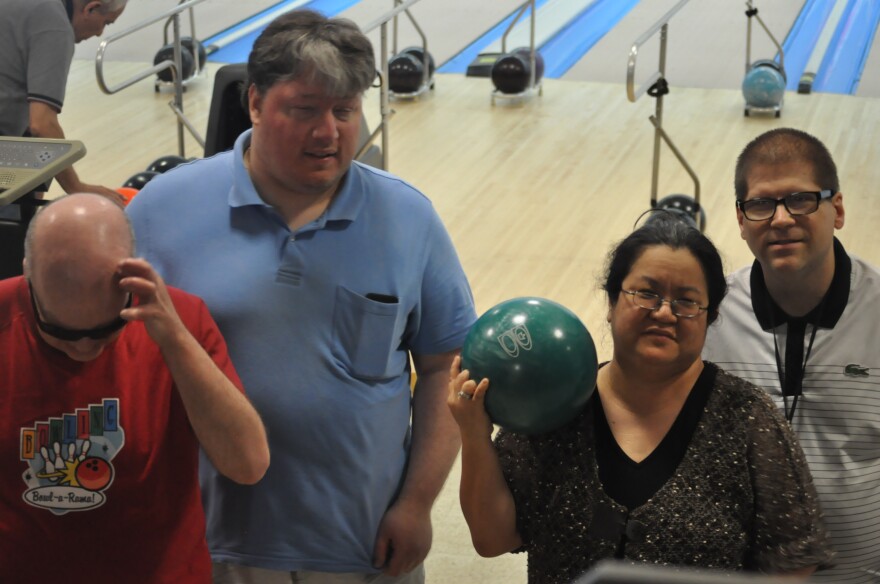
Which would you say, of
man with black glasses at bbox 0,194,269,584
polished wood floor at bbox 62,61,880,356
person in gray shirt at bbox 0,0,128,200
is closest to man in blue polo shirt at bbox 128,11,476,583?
man with black glasses at bbox 0,194,269,584

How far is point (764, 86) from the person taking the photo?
7777 mm

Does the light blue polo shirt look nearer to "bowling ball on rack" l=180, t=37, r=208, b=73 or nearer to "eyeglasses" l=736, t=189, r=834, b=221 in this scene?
"eyeglasses" l=736, t=189, r=834, b=221

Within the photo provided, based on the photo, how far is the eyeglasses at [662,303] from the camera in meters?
1.84

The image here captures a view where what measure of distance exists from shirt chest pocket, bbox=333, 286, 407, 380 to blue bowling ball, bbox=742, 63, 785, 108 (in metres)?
6.32

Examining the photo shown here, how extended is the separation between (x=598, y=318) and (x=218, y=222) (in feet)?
11.2

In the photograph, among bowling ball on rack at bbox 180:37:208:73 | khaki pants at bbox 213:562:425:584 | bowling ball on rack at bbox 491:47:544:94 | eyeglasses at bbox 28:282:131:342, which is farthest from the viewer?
bowling ball on rack at bbox 180:37:208:73

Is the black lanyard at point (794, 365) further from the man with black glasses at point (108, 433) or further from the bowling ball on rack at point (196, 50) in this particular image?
the bowling ball on rack at point (196, 50)

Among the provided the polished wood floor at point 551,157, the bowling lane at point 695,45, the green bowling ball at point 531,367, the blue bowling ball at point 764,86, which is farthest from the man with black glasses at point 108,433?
the bowling lane at point 695,45

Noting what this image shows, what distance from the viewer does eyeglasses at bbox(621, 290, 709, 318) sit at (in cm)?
184

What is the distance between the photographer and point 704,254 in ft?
6.26

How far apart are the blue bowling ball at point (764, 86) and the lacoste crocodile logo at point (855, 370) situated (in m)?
6.04

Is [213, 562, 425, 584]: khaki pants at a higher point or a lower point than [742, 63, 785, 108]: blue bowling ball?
higher

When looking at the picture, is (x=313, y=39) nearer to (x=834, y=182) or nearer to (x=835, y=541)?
(x=834, y=182)

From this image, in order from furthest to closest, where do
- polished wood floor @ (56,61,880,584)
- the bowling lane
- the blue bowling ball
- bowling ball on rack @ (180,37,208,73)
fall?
the bowling lane < bowling ball on rack @ (180,37,208,73) < the blue bowling ball < polished wood floor @ (56,61,880,584)
